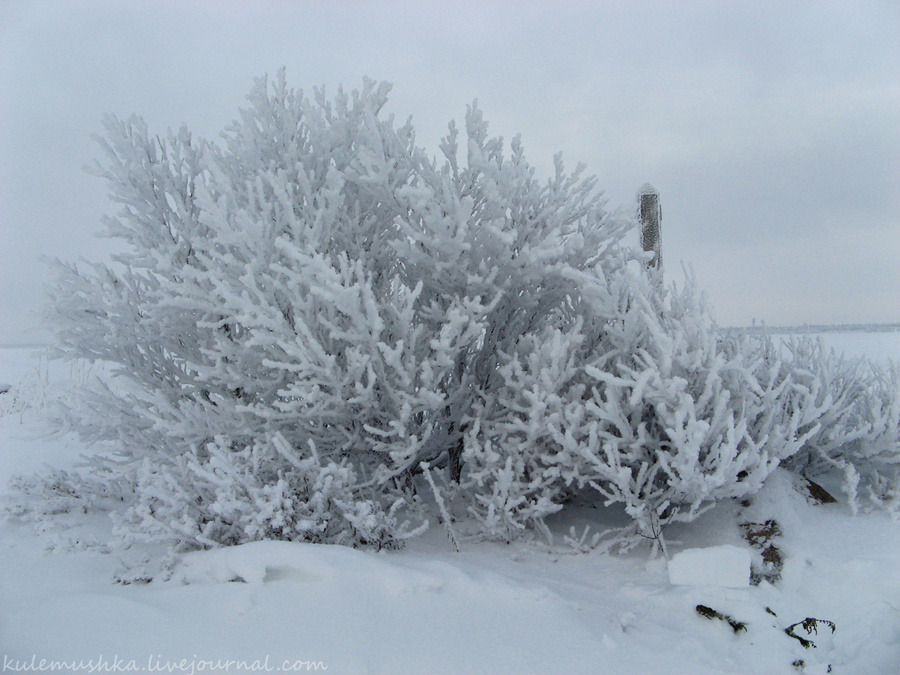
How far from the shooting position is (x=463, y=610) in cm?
254

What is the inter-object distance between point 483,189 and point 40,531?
13.1ft

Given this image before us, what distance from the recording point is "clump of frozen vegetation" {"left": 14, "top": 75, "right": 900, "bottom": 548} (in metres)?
3.42

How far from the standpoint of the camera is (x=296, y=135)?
4582mm

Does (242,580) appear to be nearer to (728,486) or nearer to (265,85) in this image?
(728,486)

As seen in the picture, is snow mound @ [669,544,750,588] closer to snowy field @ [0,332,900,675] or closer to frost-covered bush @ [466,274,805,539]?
snowy field @ [0,332,900,675]

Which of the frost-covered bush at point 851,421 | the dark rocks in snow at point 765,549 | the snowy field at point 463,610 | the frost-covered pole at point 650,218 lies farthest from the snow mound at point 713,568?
the frost-covered pole at point 650,218

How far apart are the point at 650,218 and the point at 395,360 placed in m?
3.87

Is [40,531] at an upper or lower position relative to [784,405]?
lower

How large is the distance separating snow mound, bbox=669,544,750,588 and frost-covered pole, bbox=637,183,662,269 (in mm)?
3708

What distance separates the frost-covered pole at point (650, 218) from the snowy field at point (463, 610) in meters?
3.21

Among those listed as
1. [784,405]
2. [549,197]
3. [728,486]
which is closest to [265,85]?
[549,197]

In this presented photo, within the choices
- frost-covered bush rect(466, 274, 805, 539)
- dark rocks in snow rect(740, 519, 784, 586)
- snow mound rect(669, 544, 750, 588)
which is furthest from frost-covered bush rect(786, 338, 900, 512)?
snow mound rect(669, 544, 750, 588)

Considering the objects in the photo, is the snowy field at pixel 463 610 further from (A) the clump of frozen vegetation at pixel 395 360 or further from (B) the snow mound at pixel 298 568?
(A) the clump of frozen vegetation at pixel 395 360

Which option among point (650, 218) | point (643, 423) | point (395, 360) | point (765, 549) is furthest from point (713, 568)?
point (650, 218)
